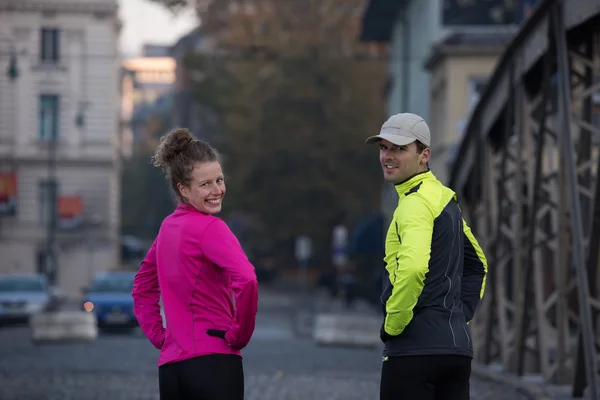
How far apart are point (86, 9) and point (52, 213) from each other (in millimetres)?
9520

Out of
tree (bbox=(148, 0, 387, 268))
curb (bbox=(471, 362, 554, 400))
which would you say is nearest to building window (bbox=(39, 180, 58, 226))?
tree (bbox=(148, 0, 387, 268))

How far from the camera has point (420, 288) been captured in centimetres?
581

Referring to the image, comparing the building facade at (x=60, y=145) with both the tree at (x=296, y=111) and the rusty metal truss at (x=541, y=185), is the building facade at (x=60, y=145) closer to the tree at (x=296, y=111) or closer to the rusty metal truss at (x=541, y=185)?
the tree at (x=296, y=111)

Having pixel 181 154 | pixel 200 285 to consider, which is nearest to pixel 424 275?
pixel 200 285

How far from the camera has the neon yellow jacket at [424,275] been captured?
19.0ft

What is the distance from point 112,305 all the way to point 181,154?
28562mm

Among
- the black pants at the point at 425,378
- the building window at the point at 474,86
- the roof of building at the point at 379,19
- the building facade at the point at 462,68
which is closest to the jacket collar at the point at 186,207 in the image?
the black pants at the point at 425,378

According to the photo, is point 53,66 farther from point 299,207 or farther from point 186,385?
point 186,385

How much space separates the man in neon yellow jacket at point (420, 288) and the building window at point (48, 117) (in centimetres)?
6505

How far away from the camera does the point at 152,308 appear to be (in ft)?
20.1

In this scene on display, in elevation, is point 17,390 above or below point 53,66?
below

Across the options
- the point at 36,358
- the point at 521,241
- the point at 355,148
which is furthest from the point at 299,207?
the point at 521,241

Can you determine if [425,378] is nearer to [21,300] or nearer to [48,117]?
[21,300]

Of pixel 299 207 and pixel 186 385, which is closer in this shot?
pixel 186 385
